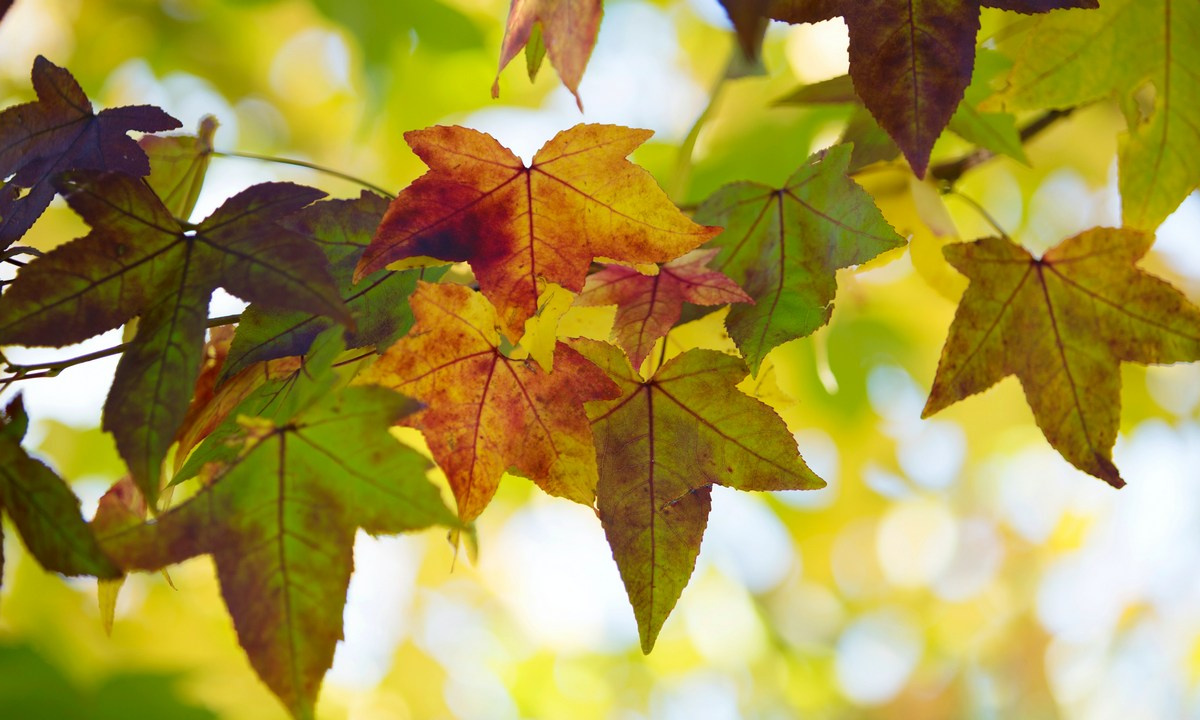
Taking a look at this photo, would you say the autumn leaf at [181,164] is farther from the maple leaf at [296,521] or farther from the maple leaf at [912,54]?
the maple leaf at [912,54]

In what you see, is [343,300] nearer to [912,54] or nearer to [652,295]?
[652,295]

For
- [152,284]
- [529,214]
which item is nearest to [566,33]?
[529,214]

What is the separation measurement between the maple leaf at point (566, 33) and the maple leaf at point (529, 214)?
0.14 ft

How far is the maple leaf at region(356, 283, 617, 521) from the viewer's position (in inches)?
23.7

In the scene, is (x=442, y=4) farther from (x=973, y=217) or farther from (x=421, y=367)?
(x=421, y=367)

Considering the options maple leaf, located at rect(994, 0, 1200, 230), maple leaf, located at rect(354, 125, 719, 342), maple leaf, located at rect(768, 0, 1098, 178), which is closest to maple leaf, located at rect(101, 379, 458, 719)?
maple leaf, located at rect(354, 125, 719, 342)

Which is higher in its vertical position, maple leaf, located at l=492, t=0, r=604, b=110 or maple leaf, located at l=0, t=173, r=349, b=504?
maple leaf, located at l=492, t=0, r=604, b=110

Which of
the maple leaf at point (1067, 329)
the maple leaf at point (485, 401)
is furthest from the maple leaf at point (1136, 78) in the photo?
the maple leaf at point (485, 401)

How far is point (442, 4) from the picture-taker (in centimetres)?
196

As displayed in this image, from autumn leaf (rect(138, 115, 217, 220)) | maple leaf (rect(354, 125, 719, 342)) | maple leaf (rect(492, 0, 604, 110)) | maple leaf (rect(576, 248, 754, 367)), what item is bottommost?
maple leaf (rect(576, 248, 754, 367))

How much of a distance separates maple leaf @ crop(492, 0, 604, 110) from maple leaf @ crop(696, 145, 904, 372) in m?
0.20

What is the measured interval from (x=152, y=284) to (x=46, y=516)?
6.6 inches

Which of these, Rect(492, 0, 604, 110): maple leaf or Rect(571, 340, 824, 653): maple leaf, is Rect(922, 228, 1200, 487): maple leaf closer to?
Rect(571, 340, 824, 653): maple leaf

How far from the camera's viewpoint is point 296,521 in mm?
538
